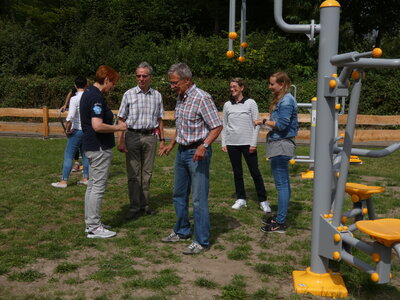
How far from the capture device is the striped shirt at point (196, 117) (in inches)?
186

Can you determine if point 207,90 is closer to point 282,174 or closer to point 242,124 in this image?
point 242,124

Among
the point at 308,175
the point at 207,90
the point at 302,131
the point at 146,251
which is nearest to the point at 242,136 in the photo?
the point at 146,251

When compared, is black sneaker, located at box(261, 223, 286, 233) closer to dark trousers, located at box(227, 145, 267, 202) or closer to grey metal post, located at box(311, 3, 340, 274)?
dark trousers, located at box(227, 145, 267, 202)

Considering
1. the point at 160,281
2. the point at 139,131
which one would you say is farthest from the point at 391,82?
the point at 160,281

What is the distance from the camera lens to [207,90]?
62.3 ft

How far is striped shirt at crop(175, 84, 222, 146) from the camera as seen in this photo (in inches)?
186

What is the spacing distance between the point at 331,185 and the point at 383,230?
68 centimetres

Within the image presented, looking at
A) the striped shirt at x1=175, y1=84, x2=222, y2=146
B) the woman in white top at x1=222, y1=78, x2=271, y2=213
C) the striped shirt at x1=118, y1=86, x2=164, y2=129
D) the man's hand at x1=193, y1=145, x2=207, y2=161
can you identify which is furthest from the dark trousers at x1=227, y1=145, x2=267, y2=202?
the man's hand at x1=193, y1=145, x2=207, y2=161

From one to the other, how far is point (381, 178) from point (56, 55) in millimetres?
19022

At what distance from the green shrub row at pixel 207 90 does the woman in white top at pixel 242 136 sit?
12.5m

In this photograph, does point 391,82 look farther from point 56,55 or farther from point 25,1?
point 25,1

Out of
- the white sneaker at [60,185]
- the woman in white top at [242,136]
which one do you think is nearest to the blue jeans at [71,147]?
the white sneaker at [60,185]

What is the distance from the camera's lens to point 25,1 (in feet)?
103

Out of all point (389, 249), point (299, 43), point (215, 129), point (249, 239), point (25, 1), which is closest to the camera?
point (389, 249)
